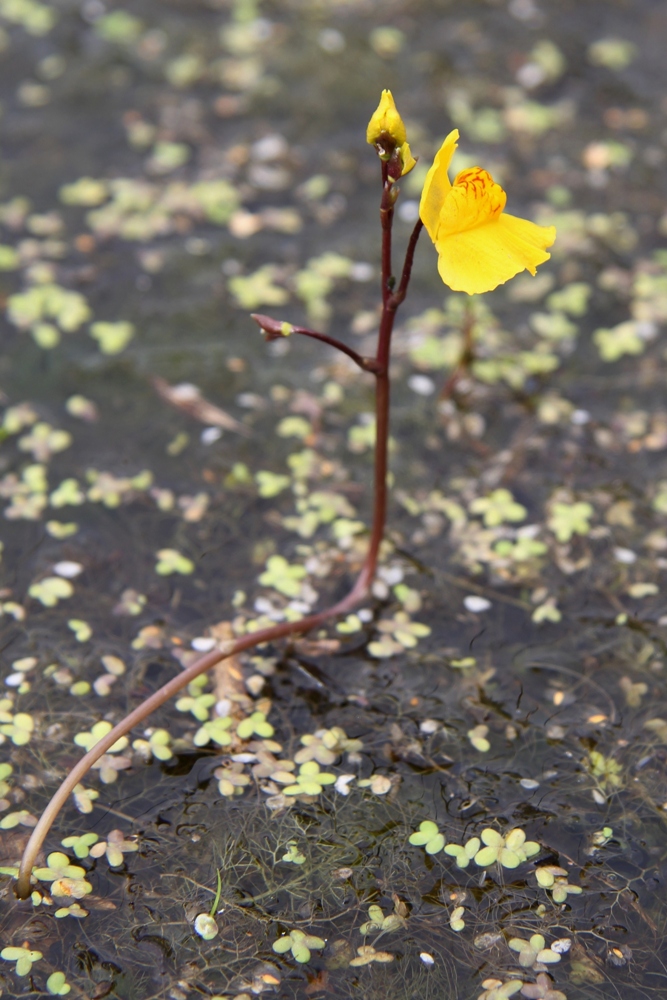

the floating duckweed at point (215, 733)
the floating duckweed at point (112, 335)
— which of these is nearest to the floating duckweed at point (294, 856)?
the floating duckweed at point (215, 733)

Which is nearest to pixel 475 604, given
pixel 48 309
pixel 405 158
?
pixel 405 158

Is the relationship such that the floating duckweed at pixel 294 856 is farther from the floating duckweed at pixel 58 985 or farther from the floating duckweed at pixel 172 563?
the floating duckweed at pixel 172 563

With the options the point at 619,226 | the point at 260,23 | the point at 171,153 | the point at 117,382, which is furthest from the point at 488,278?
the point at 260,23

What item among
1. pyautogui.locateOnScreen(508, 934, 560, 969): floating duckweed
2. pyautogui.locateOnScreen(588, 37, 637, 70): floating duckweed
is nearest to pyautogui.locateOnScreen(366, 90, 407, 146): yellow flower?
pyautogui.locateOnScreen(508, 934, 560, 969): floating duckweed

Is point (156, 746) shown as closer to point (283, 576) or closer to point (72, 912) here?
point (72, 912)

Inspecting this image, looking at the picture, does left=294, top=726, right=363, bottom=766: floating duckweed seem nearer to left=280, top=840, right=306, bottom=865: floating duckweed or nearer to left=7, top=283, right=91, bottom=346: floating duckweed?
left=280, top=840, right=306, bottom=865: floating duckweed
